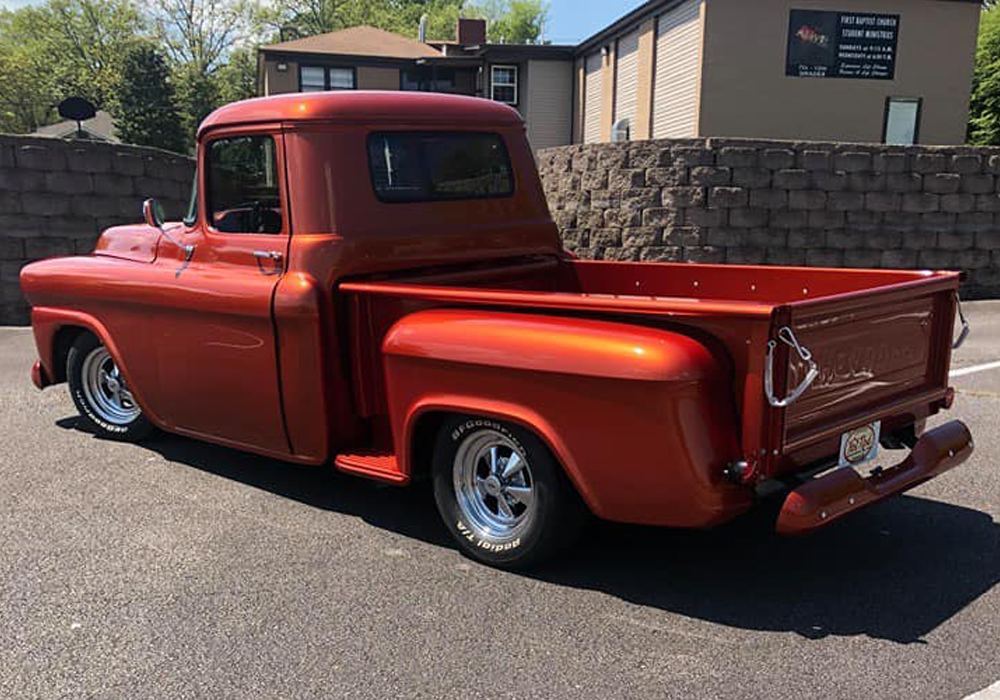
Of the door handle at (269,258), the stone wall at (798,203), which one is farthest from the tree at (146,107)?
the door handle at (269,258)

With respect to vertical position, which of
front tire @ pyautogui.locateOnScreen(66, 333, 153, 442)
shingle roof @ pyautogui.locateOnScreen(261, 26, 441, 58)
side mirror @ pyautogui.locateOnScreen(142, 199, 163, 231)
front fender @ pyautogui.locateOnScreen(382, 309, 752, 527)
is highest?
shingle roof @ pyautogui.locateOnScreen(261, 26, 441, 58)

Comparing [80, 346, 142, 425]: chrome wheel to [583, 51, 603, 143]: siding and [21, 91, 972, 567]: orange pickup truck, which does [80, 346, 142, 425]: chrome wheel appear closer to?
[21, 91, 972, 567]: orange pickup truck

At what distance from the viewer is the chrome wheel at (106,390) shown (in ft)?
18.6

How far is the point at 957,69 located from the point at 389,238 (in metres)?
18.1

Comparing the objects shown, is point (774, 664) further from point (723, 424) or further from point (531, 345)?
point (531, 345)

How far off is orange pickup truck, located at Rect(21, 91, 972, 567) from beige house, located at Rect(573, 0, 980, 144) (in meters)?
13.5

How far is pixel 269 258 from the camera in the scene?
4.43 meters

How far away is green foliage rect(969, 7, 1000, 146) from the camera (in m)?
A: 19.7

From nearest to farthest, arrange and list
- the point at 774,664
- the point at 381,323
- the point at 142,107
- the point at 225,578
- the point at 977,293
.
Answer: the point at 774,664 → the point at 225,578 → the point at 381,323 → the point at 977,293 → the point at 142,107

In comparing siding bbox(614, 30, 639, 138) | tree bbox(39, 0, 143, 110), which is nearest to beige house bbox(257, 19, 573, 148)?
siding bbox(614, 30, 639, 138)

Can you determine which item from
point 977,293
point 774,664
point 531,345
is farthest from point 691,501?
point 977,293

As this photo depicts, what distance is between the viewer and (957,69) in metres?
18.6

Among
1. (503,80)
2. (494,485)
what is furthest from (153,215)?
(503,80)

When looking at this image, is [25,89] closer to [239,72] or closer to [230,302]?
[239,72]
